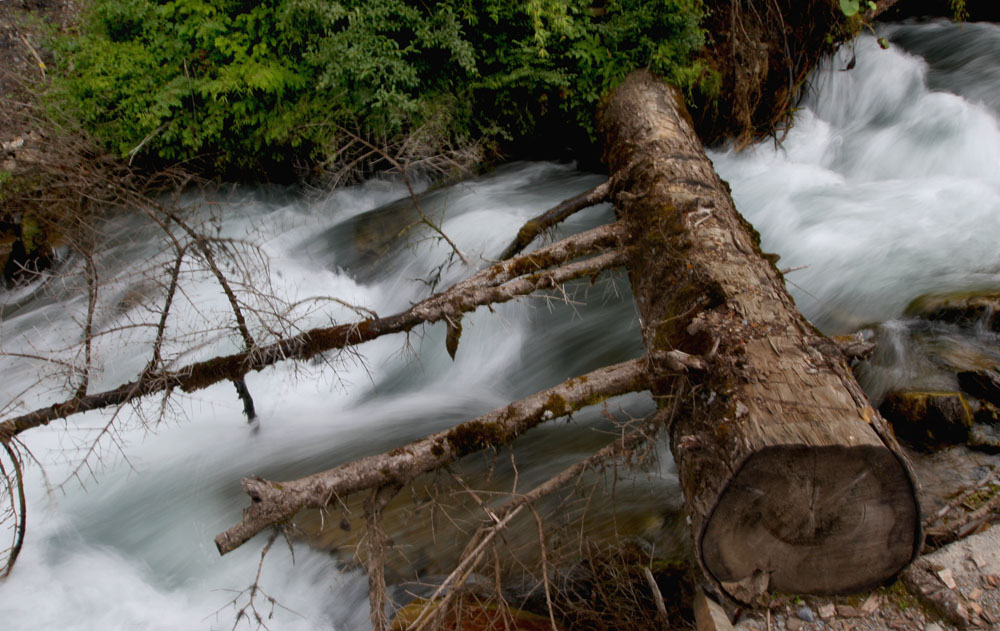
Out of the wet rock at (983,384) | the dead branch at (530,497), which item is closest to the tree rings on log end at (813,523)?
the dead branch at (530,497)

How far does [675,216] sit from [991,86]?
5.17 m

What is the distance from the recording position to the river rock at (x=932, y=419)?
11.1ft

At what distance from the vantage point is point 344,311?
5.61 metres

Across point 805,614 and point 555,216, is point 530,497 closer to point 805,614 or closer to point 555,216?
point 805,614

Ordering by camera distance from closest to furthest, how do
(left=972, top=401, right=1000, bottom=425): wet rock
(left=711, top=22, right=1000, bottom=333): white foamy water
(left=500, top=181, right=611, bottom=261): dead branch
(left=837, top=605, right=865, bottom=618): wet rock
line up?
(left=837, top=605, right=865, bottom=618): wet rock
(left=972, top=401, right=1000, bottom=425): wet rock
(left=500, top=181, right=611, bottom=261): dead branch
(left=711, top=22, right=1000, bottom=333): white foamy water

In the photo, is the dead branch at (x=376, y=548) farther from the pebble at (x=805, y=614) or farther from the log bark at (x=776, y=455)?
the pebble at (x=805, y=614)

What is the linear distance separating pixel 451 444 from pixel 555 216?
2.29 meters

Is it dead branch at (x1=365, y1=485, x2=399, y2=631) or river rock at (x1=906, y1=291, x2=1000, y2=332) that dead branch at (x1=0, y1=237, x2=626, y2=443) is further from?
river rock at (x1=906, y1=291, x2=1000, y2=332)

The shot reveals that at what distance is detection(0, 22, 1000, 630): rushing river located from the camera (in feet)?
13.1

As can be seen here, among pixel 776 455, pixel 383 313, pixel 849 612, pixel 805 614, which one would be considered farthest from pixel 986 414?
pixel 383 313

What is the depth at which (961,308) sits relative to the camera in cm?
415

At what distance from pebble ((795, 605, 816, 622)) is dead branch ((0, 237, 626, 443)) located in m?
2.02

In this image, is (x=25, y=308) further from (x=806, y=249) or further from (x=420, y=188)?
(x=806, y=249)

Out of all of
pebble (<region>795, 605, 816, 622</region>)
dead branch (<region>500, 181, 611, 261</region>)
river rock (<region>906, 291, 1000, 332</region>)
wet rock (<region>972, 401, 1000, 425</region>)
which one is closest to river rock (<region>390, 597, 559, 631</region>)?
pebble (<region>795, 605, 816, 622</region>)
